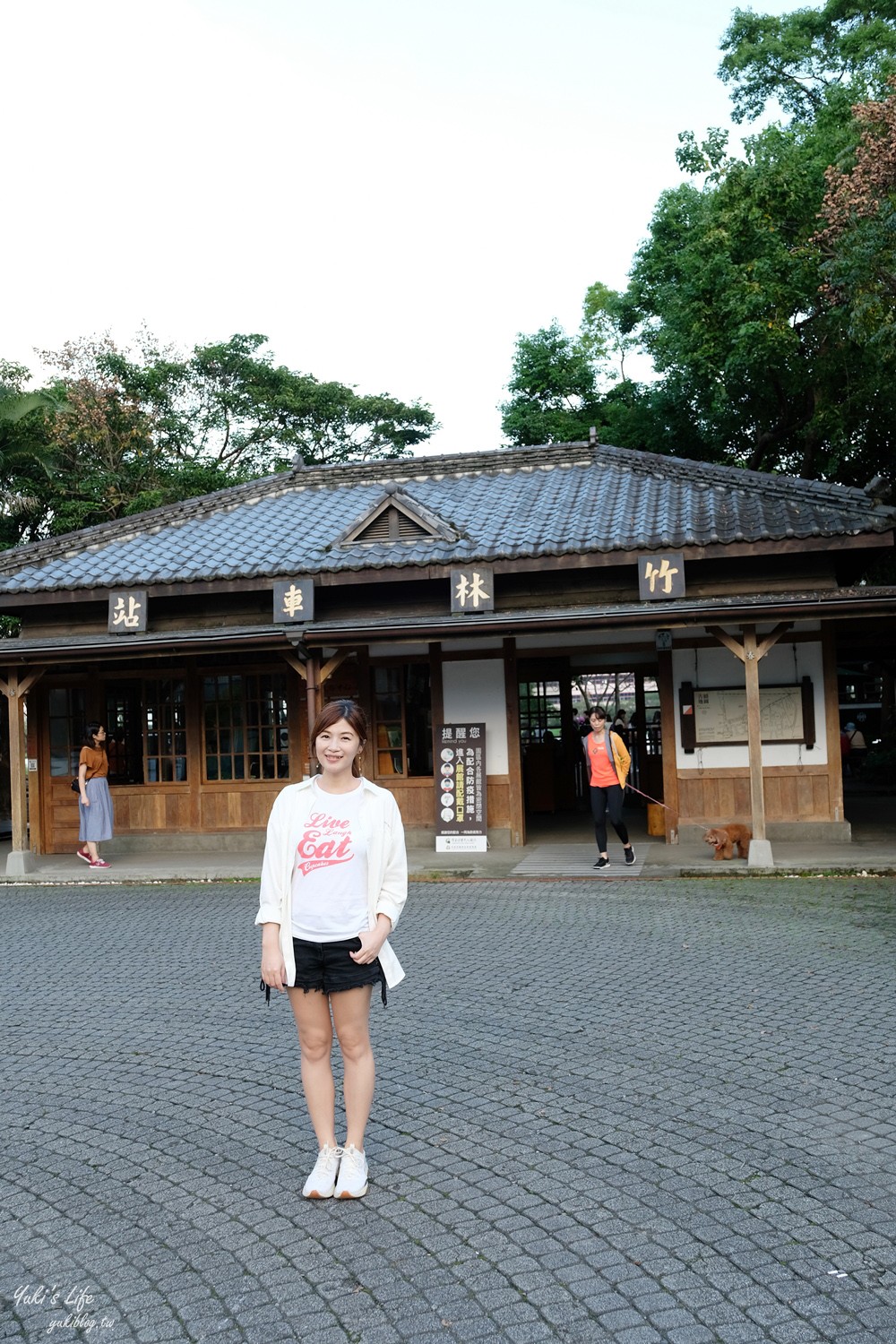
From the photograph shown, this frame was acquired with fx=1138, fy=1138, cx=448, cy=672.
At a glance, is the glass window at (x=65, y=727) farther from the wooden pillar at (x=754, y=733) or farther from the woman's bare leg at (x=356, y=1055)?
the woman's bare leg at (x=356, y=1055)

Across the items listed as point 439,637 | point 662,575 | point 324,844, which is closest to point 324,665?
point 439,637

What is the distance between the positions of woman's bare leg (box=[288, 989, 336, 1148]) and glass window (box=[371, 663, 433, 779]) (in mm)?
10523

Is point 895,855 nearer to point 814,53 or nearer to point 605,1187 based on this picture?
point 605,1187

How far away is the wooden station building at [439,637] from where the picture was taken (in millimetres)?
12859

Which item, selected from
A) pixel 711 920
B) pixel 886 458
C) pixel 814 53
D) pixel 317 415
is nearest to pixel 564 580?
pixel 711 920

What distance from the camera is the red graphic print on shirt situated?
3793mm

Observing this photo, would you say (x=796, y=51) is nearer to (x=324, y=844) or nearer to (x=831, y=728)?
(x=831, y=728)

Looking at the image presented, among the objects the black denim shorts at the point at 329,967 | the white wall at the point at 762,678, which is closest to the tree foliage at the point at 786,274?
the white wall at the point at 762,678

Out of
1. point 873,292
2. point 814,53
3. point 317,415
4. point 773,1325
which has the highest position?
point 814,53

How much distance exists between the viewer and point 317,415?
30.2m

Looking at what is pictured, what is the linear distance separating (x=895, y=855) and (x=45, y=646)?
975 centimetres

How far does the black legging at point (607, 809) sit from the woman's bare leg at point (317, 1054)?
7833 mm

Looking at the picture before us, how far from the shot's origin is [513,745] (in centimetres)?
1404

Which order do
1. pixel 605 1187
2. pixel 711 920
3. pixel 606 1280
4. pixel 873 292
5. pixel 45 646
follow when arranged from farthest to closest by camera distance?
pixel 45 646
pixel 873 292
pixel 711 920
pixel 605 1187
pixel 606 1280
